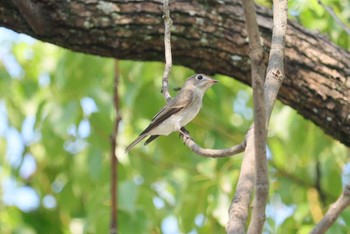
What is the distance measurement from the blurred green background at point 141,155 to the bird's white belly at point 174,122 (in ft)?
1.21

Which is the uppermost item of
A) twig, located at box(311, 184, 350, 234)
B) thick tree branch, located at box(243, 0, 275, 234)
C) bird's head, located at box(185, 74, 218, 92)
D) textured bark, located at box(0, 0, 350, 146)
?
thick tree branch, located at box(243, 0, 275, 234)

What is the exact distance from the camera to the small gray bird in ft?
13.9

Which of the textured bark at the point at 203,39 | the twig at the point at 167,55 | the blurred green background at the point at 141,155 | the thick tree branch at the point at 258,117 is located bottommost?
the blurred green background at the point at 141,155

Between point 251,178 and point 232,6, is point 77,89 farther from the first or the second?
point 251,178

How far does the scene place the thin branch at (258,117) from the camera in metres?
1.90

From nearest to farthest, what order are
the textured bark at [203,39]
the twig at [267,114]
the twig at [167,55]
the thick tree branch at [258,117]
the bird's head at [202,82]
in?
the thick tree branch at [258,117], the twig at [267,114], the twig at [167,55], the textured bark at [203,39], the bird's head at [202,82]

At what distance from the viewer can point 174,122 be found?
4285 mm

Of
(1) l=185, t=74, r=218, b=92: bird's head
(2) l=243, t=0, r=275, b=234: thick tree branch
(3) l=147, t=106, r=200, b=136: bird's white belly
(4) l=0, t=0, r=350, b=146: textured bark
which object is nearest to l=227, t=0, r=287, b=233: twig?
(2) l=243, t=0, r=275, b=234: thick tree branch

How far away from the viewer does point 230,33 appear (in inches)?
153

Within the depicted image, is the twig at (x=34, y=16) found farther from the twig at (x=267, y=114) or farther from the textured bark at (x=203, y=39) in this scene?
the twig at (x=267, y=114)

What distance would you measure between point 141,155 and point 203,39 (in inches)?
82.2

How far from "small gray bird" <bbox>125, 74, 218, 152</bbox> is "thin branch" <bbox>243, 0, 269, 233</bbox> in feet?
6.97

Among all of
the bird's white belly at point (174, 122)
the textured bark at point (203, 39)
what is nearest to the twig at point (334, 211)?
the textured bark at point (203, 39)

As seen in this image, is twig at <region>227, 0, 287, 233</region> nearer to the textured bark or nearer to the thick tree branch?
the thick tree branch
